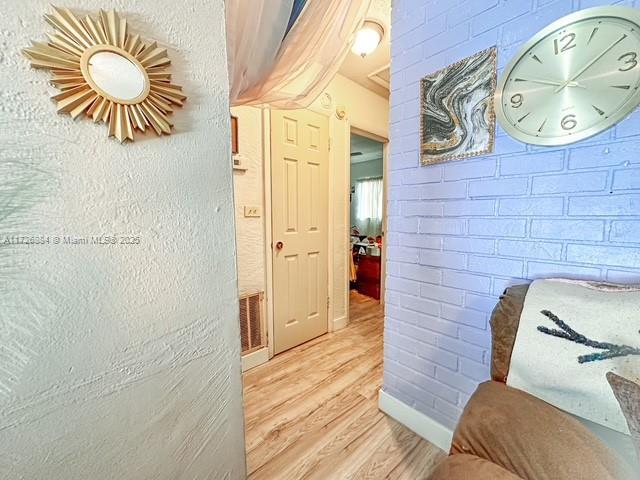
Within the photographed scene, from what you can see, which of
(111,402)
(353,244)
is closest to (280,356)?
(111,402)

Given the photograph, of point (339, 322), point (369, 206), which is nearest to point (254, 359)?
point (339, 322)

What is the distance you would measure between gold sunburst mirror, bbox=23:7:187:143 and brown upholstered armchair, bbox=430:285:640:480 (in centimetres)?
110

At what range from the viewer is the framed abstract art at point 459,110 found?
1027 millimetres

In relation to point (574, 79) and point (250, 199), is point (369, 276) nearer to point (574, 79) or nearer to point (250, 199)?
point (250, 199)

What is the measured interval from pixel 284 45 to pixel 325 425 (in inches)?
74.8

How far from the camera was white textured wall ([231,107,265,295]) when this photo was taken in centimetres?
183

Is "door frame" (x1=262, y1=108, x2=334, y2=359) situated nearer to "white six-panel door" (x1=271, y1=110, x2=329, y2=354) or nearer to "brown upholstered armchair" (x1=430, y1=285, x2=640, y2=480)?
"white six-panel door" (x1=271, y1=110, x2=329, y2=354)

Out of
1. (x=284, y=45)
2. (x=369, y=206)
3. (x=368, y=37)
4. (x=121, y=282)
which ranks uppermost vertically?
(x=368, y=37)

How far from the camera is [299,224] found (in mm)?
2223

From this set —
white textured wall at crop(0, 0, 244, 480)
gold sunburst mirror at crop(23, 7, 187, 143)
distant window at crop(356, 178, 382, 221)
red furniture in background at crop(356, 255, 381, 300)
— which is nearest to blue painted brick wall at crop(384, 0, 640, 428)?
white textured wall at crop(0, 0, 244, 480)

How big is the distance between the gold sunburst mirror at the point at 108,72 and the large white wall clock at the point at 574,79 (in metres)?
1.13

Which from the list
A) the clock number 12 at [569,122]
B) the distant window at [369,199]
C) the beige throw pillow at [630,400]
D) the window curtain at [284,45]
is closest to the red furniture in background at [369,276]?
the distant window at [369,199]

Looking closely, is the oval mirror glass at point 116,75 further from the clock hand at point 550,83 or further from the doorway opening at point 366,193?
the doorway opening at point 366,193

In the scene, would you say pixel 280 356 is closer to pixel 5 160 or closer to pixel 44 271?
pixel 44 271
